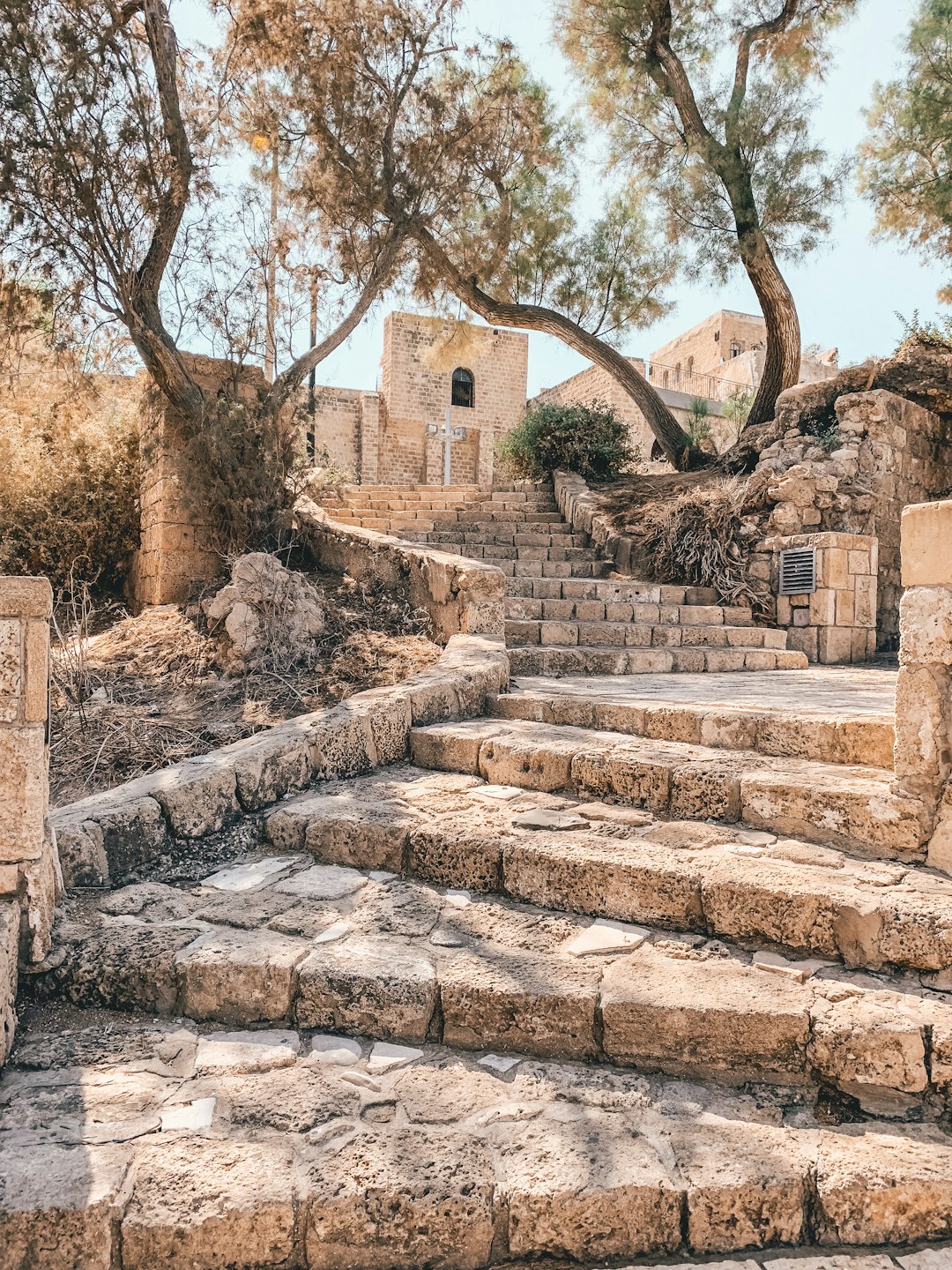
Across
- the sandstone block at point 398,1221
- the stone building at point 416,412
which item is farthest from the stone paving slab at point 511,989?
the stone building at point 416,412

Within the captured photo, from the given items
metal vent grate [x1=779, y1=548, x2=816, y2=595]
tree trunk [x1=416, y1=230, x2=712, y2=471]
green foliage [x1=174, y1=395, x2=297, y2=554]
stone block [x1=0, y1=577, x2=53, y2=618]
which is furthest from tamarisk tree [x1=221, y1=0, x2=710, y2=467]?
stone block [x1=0, y1=577, x2=53, y2=618]

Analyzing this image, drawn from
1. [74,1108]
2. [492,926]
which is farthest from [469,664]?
[74,1108]

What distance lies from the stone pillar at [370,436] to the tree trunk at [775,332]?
13399 millimetres

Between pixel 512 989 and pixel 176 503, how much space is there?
5925mm

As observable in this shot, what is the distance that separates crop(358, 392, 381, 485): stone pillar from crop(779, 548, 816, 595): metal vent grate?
17.3 metres

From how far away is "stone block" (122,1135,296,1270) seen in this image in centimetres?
160

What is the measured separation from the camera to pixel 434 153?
8.40 m

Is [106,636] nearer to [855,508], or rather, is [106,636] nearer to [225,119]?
[225,119]

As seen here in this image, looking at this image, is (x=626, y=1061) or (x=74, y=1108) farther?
(x=626, y=1061)

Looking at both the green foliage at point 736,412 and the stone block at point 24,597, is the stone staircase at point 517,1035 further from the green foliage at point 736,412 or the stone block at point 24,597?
the green foliage at point 736,412

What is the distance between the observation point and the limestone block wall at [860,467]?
24.8 ft

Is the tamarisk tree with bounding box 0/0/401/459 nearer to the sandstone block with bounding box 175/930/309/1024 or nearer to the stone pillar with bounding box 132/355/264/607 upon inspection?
the stone pillar with bounding box 132/355/264/607

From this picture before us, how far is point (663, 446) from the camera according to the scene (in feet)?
40.7

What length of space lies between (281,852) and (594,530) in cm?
686
